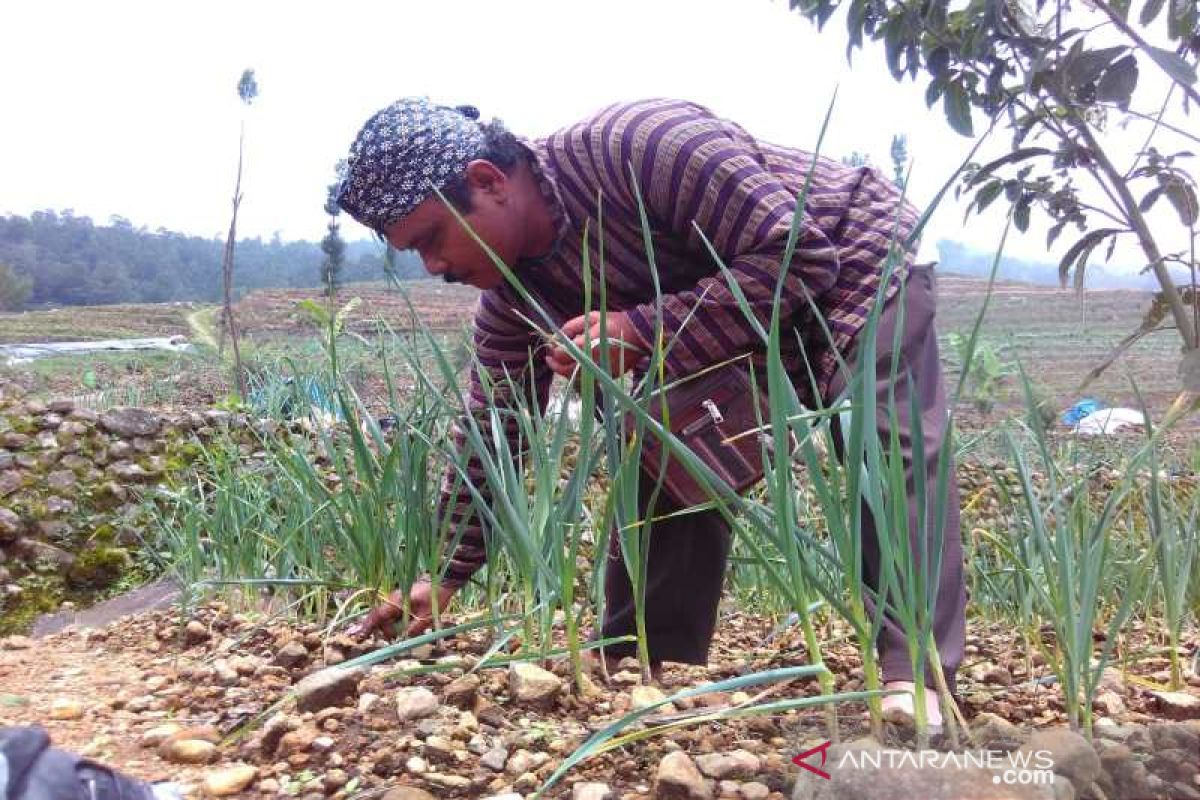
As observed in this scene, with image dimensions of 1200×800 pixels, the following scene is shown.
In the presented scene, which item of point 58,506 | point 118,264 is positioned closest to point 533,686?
point 58,506

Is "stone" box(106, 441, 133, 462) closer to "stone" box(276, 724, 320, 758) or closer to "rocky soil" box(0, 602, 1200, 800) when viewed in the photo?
"rocky soil" box(0, 602, 1200, 800)

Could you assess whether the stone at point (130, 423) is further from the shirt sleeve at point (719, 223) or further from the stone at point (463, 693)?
the stone at point (463, 693)

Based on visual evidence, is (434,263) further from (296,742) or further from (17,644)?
(17,644)

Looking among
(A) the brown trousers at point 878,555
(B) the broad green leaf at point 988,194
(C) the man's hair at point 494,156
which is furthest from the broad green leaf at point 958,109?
(C) the man's hair at point 494,156

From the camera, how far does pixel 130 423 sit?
4488mm

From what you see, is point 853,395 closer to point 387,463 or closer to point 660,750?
point 660,750

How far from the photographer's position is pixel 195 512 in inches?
91.3

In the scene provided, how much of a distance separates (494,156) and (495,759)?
3.23ft

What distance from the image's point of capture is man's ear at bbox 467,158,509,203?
5.14 ft

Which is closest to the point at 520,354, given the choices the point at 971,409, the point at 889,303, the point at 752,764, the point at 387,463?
the point at 387,463

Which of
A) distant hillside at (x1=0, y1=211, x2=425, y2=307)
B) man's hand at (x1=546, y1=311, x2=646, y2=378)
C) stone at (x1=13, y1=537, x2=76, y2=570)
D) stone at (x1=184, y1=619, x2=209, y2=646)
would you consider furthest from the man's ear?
distant hillside at (x1=0, y1=211, x2=425, y2=307)

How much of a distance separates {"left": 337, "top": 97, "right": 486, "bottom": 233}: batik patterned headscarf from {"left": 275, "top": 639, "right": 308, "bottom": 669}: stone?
28.3 inches

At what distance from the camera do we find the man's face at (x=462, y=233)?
1576 millimetres

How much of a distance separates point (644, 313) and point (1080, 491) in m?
0.63
